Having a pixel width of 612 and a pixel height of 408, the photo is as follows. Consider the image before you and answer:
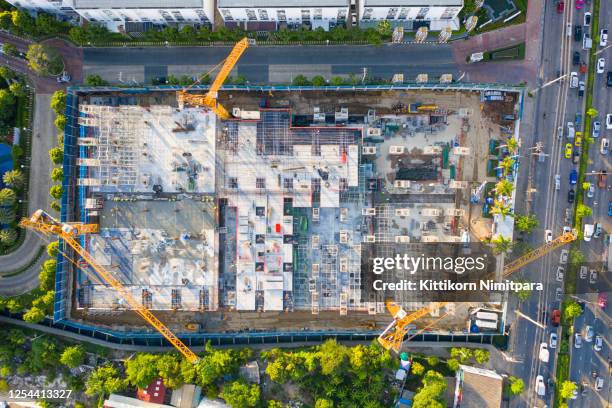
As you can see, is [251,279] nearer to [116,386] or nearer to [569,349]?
[116,386]

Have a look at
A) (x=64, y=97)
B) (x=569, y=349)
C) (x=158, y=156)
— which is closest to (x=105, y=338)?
(x=158, y=156)

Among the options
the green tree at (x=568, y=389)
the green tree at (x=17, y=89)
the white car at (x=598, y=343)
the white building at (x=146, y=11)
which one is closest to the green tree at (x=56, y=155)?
the green tree at (x=17, y=89)

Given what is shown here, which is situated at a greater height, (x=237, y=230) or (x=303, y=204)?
(x=303, y=204)

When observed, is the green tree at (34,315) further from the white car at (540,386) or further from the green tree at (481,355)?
the white car at (540,386)

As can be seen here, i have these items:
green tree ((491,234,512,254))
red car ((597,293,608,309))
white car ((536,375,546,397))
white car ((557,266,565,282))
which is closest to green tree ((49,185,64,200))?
green tree ((491,234,512,254))

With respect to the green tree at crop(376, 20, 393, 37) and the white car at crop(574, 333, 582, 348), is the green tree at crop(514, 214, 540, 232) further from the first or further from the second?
the green tree at crop(376, 20, 393, 37)

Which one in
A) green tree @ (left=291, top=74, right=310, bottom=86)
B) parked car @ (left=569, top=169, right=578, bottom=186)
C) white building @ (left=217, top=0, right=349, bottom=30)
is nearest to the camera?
white building @ (left=217, top=0, right=349, bottom=30)

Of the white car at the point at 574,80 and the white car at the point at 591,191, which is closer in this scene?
the white car at the point at 574,80
